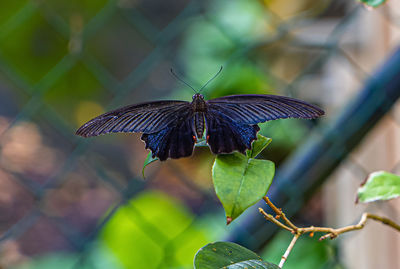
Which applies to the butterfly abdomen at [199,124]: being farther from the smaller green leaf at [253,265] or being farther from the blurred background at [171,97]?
the blurred background at [171,97]

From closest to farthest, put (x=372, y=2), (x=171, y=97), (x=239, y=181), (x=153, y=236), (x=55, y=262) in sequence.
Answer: (x=239, y=181)
(x=372, y=2)
(x=153, y=236)
(x=55, y=262)
(x=171, y=97)

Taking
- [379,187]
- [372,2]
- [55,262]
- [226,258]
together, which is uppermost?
[372,2]

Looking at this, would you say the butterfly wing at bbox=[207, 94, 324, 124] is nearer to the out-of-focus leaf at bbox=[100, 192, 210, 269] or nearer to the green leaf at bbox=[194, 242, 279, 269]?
the green leaf at bbox=[194, 242, 279, 269]

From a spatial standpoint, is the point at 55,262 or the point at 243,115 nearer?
the point at 243,115

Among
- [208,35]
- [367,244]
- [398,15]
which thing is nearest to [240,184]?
[398,15]

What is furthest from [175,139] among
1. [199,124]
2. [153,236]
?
[153,236]

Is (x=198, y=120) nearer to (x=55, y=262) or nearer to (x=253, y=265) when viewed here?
(x=253, y=265)

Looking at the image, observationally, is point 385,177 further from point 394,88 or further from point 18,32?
point 18,32
